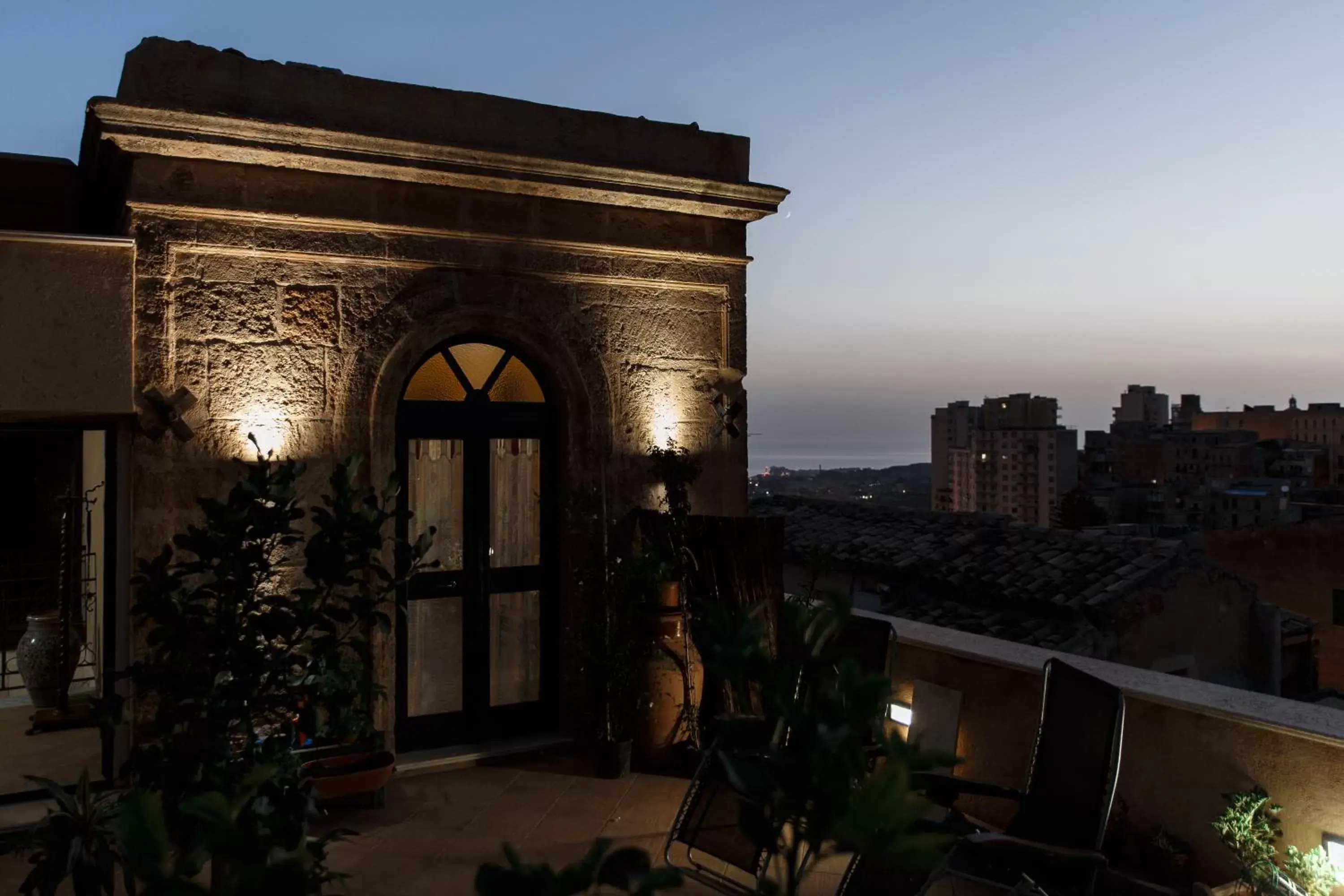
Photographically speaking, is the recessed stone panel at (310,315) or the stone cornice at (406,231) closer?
the stone cornice at (406,231)

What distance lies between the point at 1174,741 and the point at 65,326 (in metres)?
5.29

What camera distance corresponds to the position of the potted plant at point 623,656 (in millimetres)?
5223

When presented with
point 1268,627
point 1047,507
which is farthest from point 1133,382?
point 1268,627

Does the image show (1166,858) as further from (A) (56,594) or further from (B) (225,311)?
(A) (56,594)

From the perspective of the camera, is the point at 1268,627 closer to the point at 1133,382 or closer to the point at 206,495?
the point at 206,495

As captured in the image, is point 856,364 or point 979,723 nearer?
point 979,723

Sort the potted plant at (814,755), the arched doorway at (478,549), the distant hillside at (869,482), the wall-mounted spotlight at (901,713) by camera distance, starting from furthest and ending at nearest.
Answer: the distant hillside at (869,482) → the arched doorway at (478,549) → the wall-mounted spotlight at (901,713) → the potted plant at (814,755)

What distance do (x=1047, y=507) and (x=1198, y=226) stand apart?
1499 centimetres

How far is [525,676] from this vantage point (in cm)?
572

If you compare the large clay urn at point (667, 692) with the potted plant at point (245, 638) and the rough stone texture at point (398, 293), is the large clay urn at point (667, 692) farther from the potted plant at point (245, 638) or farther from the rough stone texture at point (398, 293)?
the potted plant at point (245, 638)

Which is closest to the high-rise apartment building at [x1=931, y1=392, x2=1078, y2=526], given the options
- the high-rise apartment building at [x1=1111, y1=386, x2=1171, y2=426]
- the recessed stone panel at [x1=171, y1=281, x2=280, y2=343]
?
the high-rise apartment building at [x1=1111, y1=386, x2=1171, y2=426]

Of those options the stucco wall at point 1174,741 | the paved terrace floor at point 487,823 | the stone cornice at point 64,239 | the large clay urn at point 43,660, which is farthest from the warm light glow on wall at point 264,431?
the stucco wall at point 1174,741

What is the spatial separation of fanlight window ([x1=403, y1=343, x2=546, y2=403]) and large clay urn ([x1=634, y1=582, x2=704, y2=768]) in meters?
1.52

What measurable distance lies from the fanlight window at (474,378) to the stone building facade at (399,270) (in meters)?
0.06
